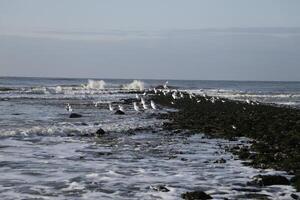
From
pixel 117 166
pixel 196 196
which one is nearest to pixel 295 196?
Result: pixel 196 196

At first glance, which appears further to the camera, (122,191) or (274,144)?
(274,144)

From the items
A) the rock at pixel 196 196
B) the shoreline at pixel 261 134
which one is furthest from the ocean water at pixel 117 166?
the shoreline at pixel 261 134

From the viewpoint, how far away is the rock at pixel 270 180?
10.8m

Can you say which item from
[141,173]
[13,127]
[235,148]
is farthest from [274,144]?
[13,127]

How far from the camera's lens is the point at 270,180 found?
1084 centimetres

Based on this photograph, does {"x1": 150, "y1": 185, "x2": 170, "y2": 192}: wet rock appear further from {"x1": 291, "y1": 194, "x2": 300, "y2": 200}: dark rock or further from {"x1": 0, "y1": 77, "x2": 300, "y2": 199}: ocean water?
{"x1": 291, "y1": 194, "x2": 300, "y2": 200}: dark rock

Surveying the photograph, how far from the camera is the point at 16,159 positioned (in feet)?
44.9

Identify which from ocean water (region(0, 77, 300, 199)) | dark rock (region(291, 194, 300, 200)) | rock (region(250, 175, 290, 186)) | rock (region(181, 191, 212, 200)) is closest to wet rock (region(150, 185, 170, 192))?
ocean water (region(0, 77, 300, 199))

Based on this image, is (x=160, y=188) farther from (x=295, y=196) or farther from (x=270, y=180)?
(x=295, y=196)

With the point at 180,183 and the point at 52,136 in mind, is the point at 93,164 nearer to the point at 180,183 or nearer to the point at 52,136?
the point at 180,183

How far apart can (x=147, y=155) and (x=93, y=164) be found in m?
2.30

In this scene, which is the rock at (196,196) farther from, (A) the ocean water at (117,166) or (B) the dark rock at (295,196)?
(B) the dark rock at (295,196)

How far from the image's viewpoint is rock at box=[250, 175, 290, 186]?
35.4 ft

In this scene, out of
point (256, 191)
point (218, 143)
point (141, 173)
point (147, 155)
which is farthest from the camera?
point (218, 143)
